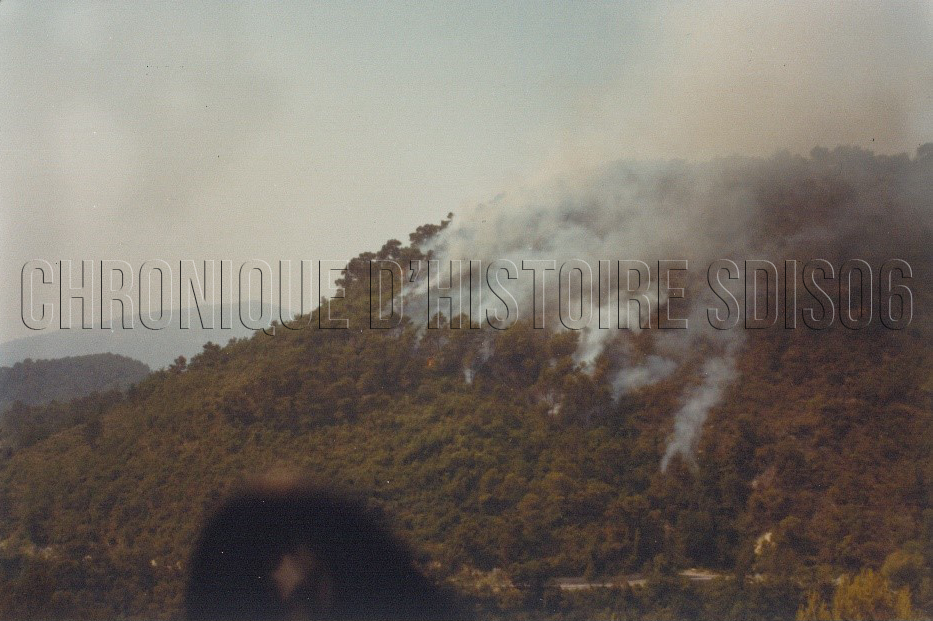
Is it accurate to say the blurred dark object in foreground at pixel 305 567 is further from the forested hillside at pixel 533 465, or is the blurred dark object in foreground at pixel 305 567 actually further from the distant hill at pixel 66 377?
the distant hill at pixel 66 377

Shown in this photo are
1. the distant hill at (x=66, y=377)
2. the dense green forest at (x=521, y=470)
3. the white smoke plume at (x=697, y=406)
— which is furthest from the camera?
the distant hill at (x=66, y=377)

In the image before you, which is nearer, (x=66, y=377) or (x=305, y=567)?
(x=305, y=567)

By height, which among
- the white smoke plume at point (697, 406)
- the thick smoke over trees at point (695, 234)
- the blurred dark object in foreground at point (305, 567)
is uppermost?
the thick smoke over trees at point (695, 234)

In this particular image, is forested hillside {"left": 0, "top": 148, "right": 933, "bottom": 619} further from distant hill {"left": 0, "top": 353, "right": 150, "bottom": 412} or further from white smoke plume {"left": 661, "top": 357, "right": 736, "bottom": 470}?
distant hill {"left": 0, "top": 353, "right": 150, "bottom": 412}

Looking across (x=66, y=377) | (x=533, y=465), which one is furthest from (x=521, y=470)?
(x=66, y=377)

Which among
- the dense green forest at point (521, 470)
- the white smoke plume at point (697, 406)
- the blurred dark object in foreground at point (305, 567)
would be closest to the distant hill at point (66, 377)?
→ the dense green forest at point (521, 470)

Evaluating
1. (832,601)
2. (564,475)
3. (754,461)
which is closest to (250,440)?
(564,475)

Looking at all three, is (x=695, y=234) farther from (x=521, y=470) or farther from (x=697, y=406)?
(x=521, y=470)
